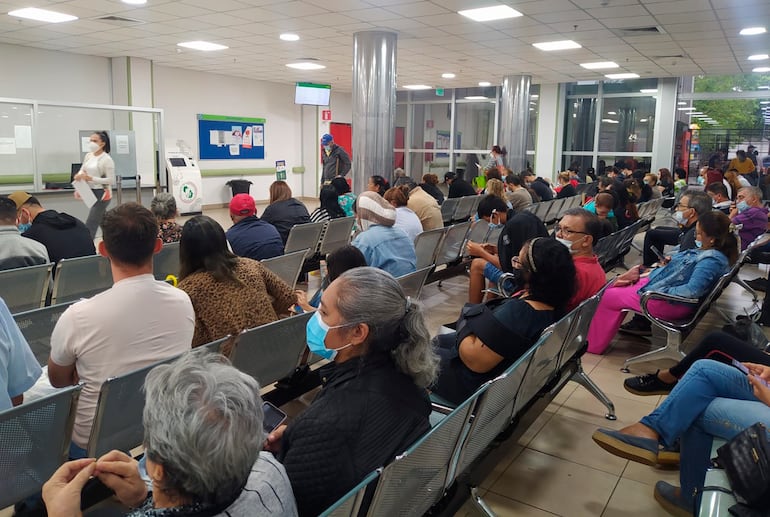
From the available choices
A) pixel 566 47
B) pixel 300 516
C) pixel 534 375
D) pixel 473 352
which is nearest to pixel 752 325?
pixel 534 375

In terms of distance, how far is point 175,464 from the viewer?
1122 mm

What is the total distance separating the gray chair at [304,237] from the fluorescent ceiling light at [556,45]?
564 centimetres

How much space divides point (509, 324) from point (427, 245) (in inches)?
114

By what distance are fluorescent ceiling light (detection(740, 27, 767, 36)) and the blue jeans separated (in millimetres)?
7267

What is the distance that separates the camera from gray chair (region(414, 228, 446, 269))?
17.1ft

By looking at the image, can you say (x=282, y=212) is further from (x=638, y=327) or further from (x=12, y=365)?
(x=12, y=365)

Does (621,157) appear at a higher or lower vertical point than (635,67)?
lower

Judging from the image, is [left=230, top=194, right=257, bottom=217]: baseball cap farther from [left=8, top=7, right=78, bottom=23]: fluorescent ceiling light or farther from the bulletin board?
the bulletin board

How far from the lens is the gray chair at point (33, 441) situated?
1688mm

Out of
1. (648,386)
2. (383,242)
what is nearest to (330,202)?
(383,242)

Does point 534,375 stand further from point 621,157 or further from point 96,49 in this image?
point 621,157

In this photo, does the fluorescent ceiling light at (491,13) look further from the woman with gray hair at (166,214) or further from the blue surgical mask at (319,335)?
the blue surgical mask at (319,335)

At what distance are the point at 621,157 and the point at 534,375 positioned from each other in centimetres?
1469

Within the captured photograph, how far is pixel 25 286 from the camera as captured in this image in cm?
361
